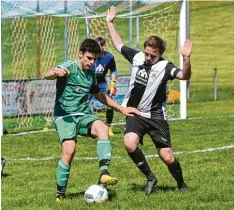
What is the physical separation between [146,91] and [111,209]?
1790 mm

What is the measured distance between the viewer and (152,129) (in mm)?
10609

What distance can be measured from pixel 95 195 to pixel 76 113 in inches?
38.7

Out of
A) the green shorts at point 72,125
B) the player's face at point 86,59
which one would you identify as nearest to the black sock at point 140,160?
the green shorts at point 72,125

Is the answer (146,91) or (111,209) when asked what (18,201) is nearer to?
(111,209)

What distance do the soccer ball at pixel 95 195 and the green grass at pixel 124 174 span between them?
76 mm

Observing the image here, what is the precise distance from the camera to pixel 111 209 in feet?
30.8

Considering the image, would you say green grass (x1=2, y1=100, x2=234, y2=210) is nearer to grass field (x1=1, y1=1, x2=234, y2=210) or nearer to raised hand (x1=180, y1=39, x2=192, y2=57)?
grass field (x1=1, y1=1, x2=234, y2=210)

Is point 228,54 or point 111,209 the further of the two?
point 228,54

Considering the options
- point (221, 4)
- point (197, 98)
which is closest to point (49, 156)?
point (197, 98)

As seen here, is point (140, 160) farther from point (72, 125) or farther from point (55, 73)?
point (55, 73)

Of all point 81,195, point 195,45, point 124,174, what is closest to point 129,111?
point 81,195

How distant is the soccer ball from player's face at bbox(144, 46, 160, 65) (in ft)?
5.44

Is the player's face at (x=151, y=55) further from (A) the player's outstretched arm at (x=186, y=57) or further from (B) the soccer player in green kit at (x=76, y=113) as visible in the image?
(B) the soccer player in green kit at (x=76, y=113)

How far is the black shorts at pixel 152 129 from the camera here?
1053 cm
